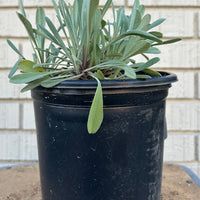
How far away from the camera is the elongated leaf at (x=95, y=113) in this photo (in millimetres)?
445

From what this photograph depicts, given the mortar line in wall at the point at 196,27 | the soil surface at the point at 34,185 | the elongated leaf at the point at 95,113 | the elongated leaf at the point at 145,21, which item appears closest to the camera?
the elongated leaf at the point at 95,113

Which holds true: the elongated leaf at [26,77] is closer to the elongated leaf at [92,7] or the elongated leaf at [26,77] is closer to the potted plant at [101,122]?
the potted plant at [101,122]

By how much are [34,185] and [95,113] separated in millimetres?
538

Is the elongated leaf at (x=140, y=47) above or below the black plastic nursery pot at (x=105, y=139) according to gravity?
above

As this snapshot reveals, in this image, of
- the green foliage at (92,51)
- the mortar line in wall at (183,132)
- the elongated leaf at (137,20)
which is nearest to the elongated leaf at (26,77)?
the green foliage at (92,51)

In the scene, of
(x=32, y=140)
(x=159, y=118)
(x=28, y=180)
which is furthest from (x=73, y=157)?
(x=32, y=140)

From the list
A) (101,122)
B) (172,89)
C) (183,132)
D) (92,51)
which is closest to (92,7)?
(92,51)

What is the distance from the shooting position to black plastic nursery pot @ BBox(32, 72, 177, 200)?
0.50m

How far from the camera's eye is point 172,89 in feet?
4.10

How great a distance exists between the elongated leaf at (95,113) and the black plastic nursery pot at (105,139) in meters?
0.04

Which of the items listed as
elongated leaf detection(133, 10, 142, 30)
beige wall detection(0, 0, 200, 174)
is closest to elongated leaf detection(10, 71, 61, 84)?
elongated leaf detection(133, 10, 142, 30)

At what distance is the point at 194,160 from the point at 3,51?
1127 mm

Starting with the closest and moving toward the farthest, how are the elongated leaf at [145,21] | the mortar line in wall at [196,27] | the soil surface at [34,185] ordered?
the elongated leaf at [145,21], the soil surface at [34,185], the mortar line in wall at [196,27]

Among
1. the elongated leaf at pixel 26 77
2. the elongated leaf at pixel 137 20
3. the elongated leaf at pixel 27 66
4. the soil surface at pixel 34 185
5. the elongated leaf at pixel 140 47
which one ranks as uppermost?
the elongated leaf at pixel 137 20
